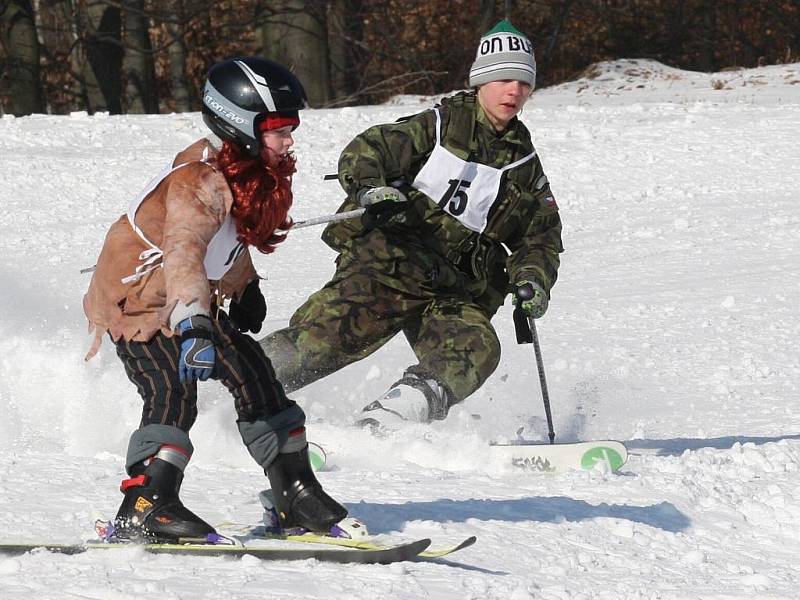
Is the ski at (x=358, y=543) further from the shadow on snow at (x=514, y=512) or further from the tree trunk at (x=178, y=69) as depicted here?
the tree trunk at (x=178, y=69)

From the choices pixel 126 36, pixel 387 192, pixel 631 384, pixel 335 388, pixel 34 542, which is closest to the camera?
pixel 34 542

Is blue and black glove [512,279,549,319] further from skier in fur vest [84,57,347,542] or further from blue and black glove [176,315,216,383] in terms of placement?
blue and black glove [176,315,216,383]

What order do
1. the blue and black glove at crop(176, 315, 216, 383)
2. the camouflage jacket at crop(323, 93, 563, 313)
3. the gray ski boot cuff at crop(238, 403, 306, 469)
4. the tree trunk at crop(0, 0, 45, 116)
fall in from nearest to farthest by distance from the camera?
1. the blue and black glove at crop(176, 315, 216, 383)
2. the gray ski boot cuff at crop(238, 403, 306, 469)
3. the camouflage jacket at crop(323, 93, 563, 313)
4. the tree trunk at crop(0, 0, 45, 116)

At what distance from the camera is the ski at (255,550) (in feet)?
12.5

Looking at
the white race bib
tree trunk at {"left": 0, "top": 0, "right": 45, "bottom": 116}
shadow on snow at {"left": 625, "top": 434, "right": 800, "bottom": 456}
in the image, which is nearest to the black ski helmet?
the white race bib

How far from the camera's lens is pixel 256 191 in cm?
388

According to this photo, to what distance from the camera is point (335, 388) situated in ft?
22.9

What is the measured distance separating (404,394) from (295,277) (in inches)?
177

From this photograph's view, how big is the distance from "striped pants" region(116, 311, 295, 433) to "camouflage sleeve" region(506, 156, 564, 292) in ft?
6.63

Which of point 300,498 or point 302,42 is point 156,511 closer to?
point 300,498

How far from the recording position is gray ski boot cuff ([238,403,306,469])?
13.2 ft

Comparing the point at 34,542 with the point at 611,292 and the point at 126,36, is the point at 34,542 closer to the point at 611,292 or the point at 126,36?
the point at 611,292

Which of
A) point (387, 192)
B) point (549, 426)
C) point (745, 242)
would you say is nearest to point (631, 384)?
point (549, 426)

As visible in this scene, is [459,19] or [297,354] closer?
[297,354]
